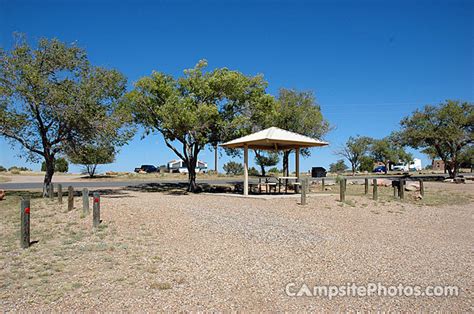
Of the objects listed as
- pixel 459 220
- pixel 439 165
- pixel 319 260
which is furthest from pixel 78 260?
pixel 439 165

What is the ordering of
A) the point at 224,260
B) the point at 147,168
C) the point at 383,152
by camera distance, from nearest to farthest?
the point at 224,260 → the point at 147,168 → the point at 383,152

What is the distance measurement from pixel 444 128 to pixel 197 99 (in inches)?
943

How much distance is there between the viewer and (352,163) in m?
63.5

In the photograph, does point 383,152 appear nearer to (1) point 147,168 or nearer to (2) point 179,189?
(1) point 147,168

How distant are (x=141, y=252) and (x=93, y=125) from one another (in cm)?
1133

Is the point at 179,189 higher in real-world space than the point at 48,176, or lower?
lower

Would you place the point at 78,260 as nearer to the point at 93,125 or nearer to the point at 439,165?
the point at 93,125

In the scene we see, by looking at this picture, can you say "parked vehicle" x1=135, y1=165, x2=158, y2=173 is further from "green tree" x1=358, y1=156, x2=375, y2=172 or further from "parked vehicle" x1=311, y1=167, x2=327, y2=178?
"green tree" x1=358, y1=156, x2=375, y2=172

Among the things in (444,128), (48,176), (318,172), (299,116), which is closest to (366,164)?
(318,172)

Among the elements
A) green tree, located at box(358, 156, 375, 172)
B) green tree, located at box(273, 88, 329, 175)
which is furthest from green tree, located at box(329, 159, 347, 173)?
green tree, located at box(273, 88, 329, 175)

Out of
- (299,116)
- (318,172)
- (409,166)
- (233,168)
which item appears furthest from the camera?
(409,166)

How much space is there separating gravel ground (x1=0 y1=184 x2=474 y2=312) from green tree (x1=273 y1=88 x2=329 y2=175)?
18.5m

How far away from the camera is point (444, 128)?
34.2m

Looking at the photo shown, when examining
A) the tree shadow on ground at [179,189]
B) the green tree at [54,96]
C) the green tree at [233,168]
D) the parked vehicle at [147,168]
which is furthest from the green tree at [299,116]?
the parked vehicle at [147,168]
